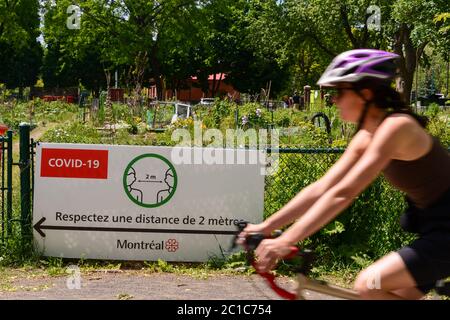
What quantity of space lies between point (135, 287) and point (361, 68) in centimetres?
428

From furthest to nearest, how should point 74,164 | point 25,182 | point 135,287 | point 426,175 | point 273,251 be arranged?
point 25,182, point 74,164, point 135,287, point 426,175, point 273,251

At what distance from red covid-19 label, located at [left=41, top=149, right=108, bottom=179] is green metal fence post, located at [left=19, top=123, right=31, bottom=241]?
23 centimetres

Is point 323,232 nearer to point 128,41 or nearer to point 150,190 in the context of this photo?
point 150,190

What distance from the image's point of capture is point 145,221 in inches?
289

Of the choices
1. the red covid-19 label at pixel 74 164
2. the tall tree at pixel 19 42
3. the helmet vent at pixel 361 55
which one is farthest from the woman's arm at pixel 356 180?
the tall tree at pixel 19 42

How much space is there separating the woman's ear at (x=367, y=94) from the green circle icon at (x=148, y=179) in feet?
14.8

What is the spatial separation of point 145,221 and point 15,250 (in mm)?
1518

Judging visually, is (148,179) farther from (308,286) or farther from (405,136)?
(405,136)

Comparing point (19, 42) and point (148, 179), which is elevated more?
point (19, 42)

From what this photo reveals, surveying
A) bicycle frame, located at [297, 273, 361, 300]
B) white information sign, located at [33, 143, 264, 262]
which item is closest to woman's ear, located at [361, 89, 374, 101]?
bicycle frame, located at [297, 273, 361, 300]

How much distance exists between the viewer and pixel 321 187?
9.93 ft

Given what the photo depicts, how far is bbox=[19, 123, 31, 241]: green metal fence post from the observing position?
24.3 feet

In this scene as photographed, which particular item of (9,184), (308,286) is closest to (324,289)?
(308,286)

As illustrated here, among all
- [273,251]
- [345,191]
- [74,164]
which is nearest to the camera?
[273,251]
